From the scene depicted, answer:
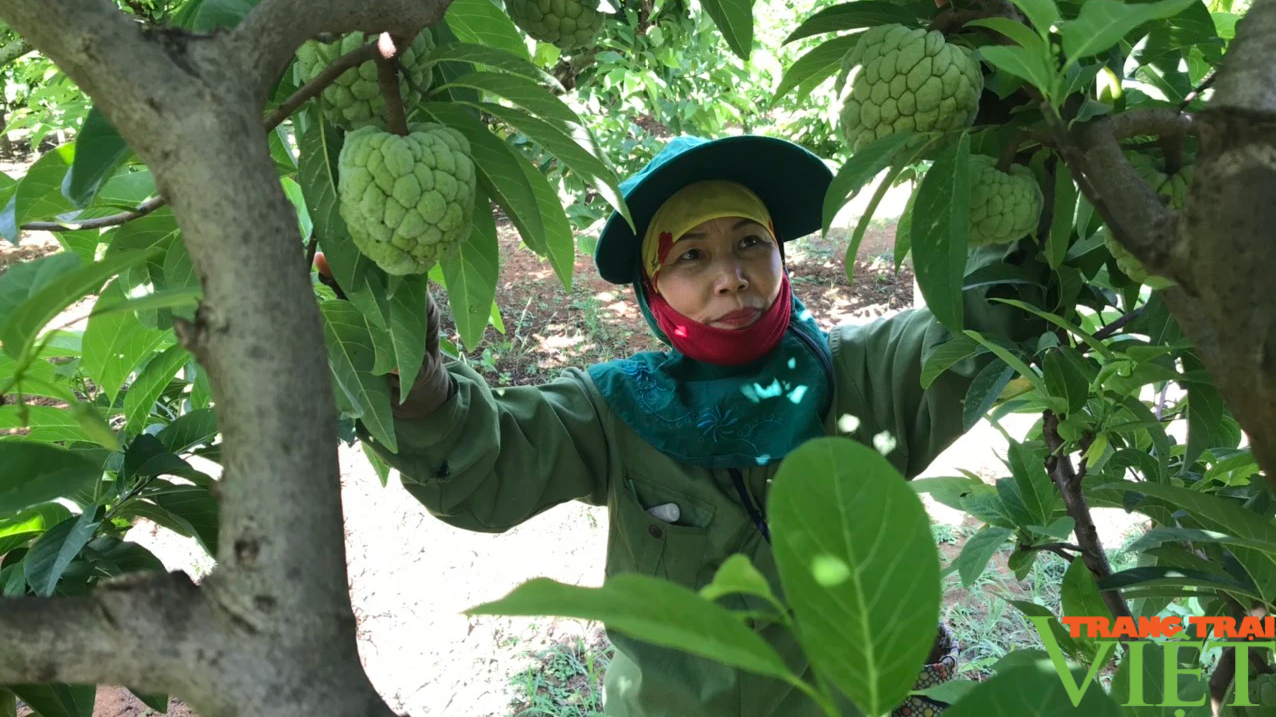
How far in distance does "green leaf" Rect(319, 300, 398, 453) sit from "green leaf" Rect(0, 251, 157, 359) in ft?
1.95

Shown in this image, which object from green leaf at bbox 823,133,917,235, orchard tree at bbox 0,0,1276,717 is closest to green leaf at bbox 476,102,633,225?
orchard tree at bbox 0,0,1276,717

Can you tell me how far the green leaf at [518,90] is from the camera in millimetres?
813

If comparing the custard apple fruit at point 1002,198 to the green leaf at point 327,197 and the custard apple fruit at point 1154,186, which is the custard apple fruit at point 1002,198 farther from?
the green leaf at point 327,197

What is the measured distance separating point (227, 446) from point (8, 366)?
2.46 feet

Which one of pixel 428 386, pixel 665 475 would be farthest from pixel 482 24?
pixel 665 475

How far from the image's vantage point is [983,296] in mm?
1192

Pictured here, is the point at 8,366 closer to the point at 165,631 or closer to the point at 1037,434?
the point at 165,631

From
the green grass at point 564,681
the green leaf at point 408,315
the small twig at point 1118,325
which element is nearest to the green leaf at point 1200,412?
the small twig at point 1118,325

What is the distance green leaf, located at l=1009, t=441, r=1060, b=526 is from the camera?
0.92 meters

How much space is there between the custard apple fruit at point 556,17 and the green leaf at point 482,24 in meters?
0.03

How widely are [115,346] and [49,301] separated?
81 cm

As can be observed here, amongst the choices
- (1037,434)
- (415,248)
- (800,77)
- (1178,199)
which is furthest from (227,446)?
(1037,434)

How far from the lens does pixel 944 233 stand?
0.69m

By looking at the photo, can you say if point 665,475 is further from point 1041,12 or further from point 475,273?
point 1041,12
